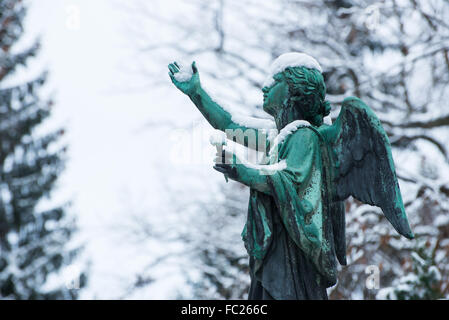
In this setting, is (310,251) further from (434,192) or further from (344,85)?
(344,85)

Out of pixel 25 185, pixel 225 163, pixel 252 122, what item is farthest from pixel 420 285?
pixel 25 185

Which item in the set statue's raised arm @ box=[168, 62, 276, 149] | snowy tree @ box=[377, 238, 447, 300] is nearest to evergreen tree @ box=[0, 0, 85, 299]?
snowy tree @ box=[377, 238, 447, 300]

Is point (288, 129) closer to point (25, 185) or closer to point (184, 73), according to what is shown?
point (184, 73)

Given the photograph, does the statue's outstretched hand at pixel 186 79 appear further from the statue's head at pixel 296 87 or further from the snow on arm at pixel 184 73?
the statue's head at pixel 296 87

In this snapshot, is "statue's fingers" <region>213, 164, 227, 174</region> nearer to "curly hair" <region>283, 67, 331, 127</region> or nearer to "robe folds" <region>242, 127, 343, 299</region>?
"robe folds" <region>242, 127, 343, 299</region>

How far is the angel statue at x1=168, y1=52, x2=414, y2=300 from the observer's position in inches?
186

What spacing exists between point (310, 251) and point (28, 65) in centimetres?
2040

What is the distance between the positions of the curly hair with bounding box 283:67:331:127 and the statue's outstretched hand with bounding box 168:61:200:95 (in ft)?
2.01

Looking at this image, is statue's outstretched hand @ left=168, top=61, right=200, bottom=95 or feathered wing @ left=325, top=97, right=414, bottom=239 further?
statue's outstretched hand @ left=168, top=61, right=200, bottom=95

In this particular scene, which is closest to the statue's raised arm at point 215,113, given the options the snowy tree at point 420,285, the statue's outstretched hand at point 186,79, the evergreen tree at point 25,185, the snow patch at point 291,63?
the statue's outstretched hand at point 186,79

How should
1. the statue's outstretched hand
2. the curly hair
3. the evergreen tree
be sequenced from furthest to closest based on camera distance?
the evergreen tree → the statue's outstretched hand → the curly hair

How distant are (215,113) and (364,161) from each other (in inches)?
39.4

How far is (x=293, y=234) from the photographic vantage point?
472 centimetres
